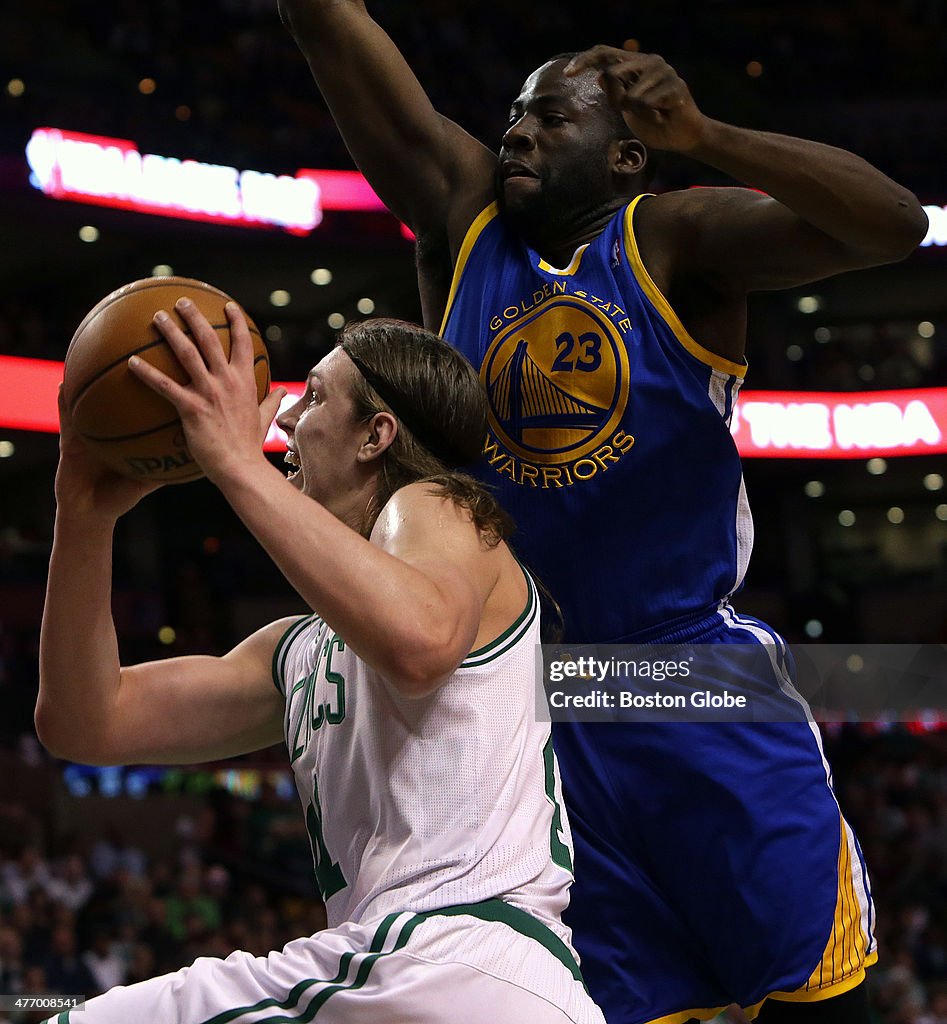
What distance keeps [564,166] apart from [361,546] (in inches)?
50.8

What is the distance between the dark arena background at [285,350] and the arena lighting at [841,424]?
0.04 m

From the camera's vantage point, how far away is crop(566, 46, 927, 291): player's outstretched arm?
229 centimetres

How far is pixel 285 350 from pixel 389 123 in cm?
1594

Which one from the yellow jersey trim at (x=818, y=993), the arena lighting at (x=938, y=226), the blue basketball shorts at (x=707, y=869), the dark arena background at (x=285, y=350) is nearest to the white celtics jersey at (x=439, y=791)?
the blue basketball shorts at (x=707, y=869)

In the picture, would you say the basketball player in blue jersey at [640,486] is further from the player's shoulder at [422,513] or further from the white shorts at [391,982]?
the white shorts at [391,982]

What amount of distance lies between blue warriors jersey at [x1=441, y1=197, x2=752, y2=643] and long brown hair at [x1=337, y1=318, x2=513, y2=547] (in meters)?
0.37

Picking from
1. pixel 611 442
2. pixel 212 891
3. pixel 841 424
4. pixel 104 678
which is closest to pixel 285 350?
pixel 841 424

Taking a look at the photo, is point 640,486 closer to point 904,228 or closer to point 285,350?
point 904,228

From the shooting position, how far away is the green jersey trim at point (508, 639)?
2.11 m

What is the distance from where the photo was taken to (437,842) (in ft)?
6.56

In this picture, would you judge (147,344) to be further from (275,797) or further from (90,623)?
(275,797)

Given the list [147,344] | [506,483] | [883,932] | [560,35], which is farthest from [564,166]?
[560,35]

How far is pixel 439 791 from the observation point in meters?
2.03

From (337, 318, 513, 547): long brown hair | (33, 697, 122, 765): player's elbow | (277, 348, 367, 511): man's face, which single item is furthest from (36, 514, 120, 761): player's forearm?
(337, 318, 513, 547): long brown hair
